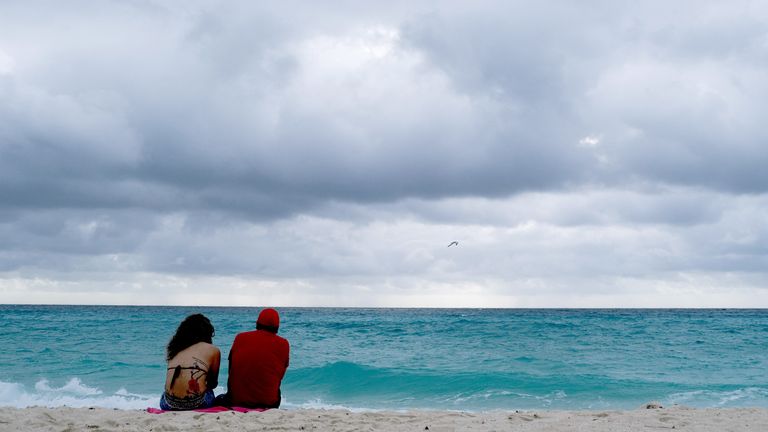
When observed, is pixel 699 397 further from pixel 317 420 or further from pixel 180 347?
pixel 180 347

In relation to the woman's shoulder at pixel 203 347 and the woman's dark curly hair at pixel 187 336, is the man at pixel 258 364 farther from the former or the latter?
the woman's dark curly hair at pixel 187 336

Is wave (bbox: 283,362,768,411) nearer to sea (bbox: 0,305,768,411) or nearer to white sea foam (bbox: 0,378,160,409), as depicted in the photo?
sea (bbox: 0,305,768,411)

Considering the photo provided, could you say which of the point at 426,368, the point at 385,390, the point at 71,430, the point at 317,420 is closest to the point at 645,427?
the point at 317,420

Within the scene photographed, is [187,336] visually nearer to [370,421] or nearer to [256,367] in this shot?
[256,367]

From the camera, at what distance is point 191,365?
280 inches

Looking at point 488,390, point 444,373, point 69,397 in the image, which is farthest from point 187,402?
point 444,373

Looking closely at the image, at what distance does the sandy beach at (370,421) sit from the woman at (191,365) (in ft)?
0.83

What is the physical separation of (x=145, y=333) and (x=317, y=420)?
2625 centimetres

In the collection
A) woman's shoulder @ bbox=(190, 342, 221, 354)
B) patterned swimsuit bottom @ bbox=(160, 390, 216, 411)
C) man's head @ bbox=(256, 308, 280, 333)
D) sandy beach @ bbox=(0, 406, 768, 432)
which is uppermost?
man's head @ bbox=(256, 308, 280, 333)

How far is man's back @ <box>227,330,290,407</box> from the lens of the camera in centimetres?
724

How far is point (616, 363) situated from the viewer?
19.7 m

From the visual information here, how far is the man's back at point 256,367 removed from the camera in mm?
7242

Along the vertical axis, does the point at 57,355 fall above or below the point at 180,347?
below

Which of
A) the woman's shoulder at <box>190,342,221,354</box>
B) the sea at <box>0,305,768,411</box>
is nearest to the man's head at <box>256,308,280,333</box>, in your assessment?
the woman's shoulder at <box>190,342,221,354</box>
